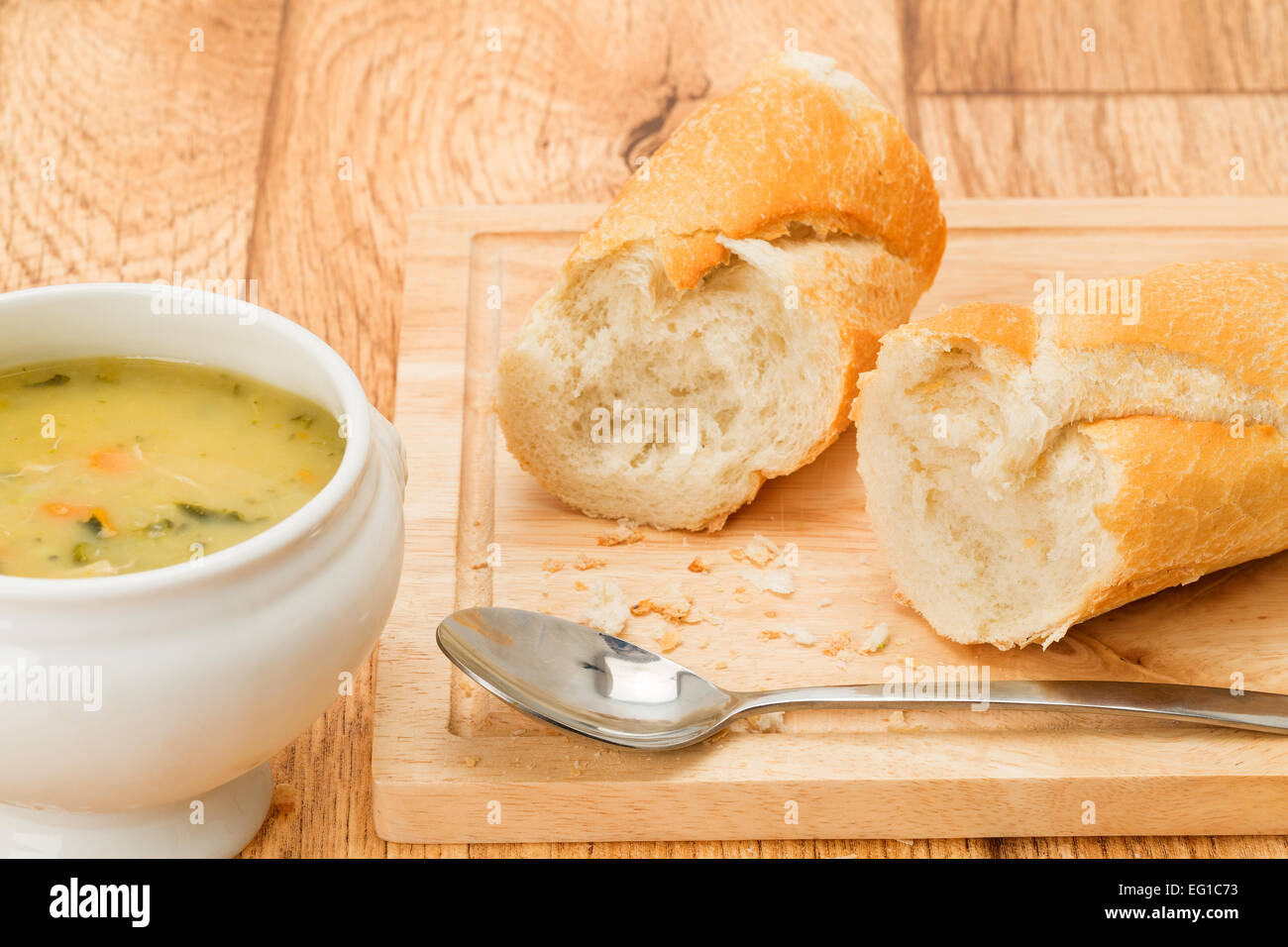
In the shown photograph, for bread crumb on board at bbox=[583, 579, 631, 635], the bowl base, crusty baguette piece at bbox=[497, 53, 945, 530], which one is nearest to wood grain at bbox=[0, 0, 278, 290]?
crusty baguette piece at bbox=[497, 53, 945, 530]

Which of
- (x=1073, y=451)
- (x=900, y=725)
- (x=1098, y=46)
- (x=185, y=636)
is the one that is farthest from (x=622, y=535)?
(x=1098, y=46)

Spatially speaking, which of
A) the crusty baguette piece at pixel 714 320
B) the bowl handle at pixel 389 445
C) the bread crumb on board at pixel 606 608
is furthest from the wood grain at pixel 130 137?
the bowl handle at pixel 389 445

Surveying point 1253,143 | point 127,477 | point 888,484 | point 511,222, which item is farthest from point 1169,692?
point 1253,143

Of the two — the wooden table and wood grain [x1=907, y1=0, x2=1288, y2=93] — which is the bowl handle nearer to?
the wooden table

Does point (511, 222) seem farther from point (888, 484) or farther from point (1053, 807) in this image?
point (1053, 807)

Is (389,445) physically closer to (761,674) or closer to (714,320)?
(761,674)

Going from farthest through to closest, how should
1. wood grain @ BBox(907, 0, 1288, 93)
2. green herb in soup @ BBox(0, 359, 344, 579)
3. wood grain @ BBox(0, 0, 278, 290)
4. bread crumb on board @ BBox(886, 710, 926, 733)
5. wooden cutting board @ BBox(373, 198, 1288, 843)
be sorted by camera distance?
wood grain @ BBox(907, 0, 1288, 93) → wood grain @ BBox(0, 0, 278, 290) → bread crumb on board @ BBox(886, 710, 926, 733) → wooden cutting board @ BBox(373, 198, 1288, 843) → green herb in soup @ BBox(0, 359, 344, 579)
